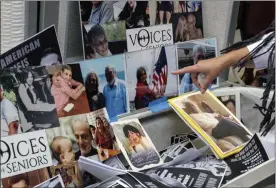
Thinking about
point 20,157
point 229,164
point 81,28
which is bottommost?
point 229,164

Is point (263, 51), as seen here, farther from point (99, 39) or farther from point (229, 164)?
point (99, 39)

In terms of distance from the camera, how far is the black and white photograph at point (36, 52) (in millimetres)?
816

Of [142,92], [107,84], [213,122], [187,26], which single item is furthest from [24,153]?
[187,26]

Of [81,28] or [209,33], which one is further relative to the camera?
[209,33]

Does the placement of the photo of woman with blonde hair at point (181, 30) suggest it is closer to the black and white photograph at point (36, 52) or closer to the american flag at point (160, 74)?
the american flag at point (160, 74)

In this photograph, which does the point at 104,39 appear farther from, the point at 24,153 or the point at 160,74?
the point at 24,153

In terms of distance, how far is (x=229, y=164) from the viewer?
977mm

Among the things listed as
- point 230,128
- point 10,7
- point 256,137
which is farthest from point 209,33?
point 10,7

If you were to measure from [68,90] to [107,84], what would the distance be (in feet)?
0.43

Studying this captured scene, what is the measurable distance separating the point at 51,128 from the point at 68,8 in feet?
0.93

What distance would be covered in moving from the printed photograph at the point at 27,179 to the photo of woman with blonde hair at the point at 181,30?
0.56 metres

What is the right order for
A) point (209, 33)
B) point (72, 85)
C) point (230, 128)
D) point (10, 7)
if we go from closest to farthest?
point (10, 7) < point (72, 85) < point (230, 128) < point (209, 33)

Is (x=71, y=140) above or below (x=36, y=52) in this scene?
below

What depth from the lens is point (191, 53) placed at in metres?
1.21
